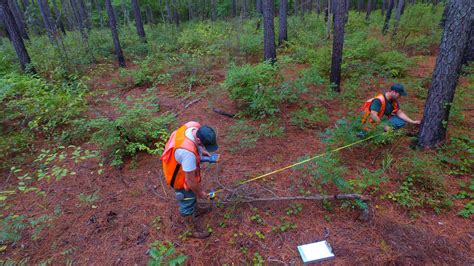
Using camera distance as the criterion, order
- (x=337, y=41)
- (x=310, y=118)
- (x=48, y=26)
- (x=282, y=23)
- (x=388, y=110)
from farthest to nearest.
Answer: (x=48, y=26)
(x=282, y=23)
(x=337, y=41)
(x=310, y=118)
(x=388, y=110)

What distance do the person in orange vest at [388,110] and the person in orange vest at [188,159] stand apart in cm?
321

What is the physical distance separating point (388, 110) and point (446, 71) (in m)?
1.17

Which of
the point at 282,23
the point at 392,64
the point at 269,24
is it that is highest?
the point at 269,24

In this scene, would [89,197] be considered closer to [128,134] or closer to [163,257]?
[128,134]

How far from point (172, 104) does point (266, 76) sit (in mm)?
2999

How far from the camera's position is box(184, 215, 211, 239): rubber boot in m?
3.26

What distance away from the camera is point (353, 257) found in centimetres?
284

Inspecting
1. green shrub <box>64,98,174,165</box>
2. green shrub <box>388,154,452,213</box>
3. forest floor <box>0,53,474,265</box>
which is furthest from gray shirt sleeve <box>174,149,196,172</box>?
green shrub <box>388,154,452,213</box>

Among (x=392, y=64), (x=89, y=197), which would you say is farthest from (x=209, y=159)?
(x=392, y=64)

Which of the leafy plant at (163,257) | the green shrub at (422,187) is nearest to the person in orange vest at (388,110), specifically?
the green shrub at (422,187)

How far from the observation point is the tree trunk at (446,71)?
142 inches

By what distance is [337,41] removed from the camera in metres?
6.89

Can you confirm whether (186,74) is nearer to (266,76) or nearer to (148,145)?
(266,76)

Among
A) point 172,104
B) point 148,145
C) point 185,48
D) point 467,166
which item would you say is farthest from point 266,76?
point 185,48
